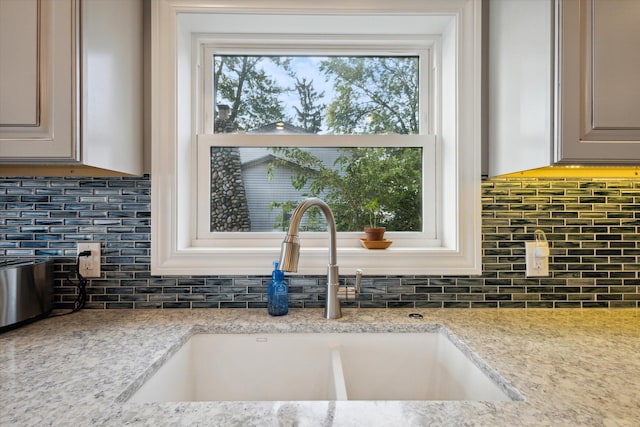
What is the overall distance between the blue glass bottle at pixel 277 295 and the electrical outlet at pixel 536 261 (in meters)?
0.91

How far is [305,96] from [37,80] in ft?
3.06

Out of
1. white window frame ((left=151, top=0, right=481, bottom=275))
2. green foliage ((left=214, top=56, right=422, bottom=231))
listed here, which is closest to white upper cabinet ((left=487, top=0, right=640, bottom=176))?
white window frame ((left=151, top=0, right=481, bottom=275))

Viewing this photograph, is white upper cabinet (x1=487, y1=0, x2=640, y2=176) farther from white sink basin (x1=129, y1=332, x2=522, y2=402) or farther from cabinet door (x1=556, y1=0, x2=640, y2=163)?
white sink basin (x1=129, y1=332, x2=522, y2=402)

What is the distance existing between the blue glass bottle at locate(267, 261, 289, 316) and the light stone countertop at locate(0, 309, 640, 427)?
0.03 meters

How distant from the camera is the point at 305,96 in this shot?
1578mm

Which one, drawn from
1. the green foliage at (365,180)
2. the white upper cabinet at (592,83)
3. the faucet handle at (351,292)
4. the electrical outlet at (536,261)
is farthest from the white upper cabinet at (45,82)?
the electrical outlet at (536,261)

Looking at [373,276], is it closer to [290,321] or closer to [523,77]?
[290,321]

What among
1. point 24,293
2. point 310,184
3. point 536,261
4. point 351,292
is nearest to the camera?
point 24,293

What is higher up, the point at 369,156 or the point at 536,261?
the point at 369,156

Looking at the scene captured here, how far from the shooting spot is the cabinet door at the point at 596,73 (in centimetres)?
98

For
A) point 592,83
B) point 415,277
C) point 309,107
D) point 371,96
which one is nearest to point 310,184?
point 309,107

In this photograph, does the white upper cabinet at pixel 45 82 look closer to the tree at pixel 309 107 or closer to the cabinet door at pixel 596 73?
the tree at pixel 309 107

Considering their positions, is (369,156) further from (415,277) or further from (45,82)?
(45,82)

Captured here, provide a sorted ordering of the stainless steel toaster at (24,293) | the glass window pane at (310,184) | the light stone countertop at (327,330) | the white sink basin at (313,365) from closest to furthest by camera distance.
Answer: the light stone countertop at (327,330) < the stainless steel toaster at (24,293) < the white sink basin at (313,365) < the glass window pane at (310,184)
